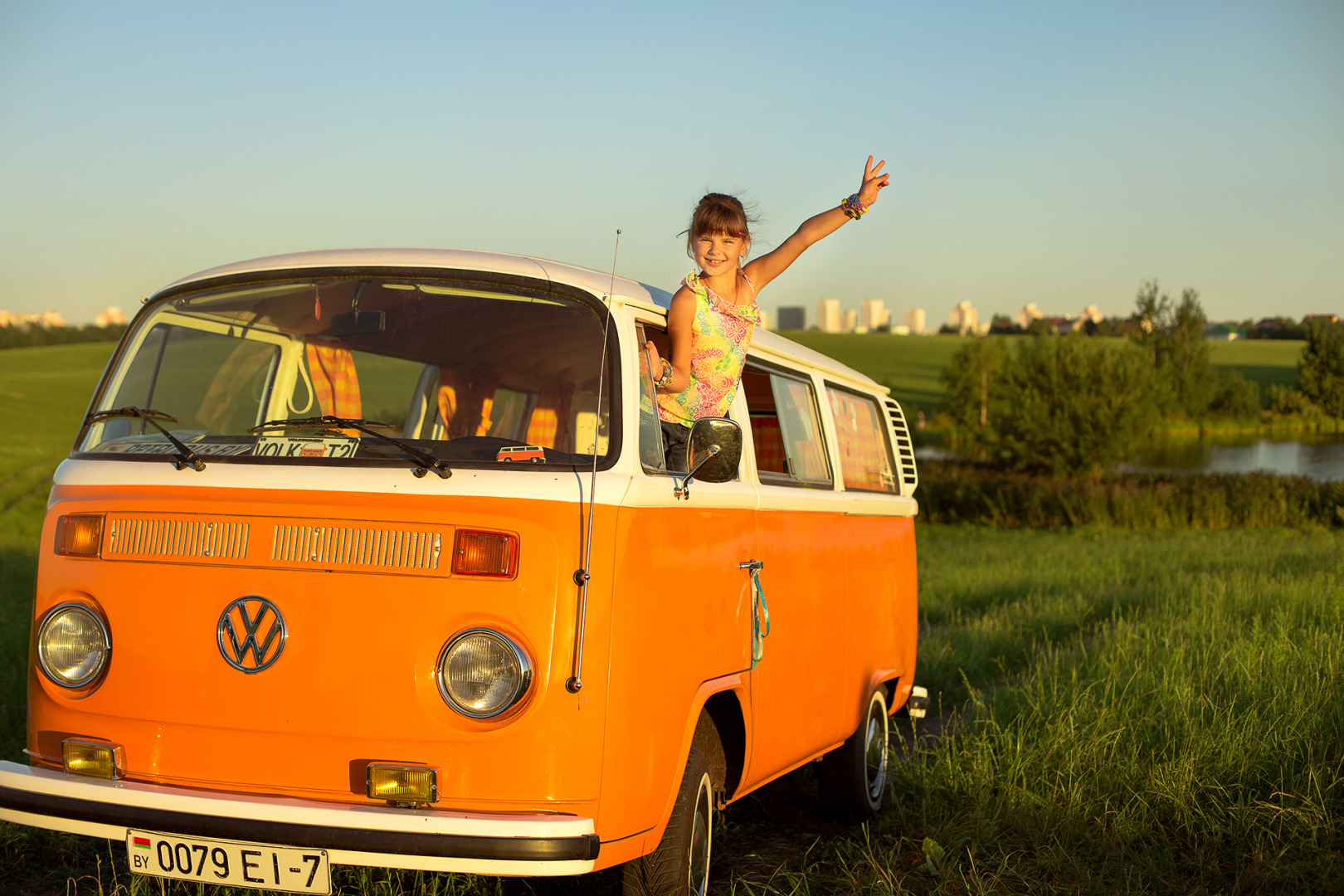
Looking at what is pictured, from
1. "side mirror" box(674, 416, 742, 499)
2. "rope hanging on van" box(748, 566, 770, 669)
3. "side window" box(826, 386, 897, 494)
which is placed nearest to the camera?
"side mirror" box(674, 416, 742, 499)

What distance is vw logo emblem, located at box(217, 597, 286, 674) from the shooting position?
123 inches

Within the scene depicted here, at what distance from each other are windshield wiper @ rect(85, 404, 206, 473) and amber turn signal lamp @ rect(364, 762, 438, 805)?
3.66 feet

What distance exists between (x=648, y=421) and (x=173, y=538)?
4.99ft

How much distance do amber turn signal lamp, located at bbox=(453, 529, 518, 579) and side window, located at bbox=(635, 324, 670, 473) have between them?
578mm

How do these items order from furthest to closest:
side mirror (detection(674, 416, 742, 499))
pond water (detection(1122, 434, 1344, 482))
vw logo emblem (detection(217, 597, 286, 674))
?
pond water (detection(1122, 434, 1344, 482))
side mirror (detection(674, 416, 742, 499))
vw logo emblem (detection(217, 597, 286, 674))

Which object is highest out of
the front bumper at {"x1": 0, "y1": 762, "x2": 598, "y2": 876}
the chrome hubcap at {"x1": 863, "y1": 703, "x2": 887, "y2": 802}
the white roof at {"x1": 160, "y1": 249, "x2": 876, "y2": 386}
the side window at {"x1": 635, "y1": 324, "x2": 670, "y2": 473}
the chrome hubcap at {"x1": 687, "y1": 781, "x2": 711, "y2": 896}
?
the white roof at {"x1": 160, "y1": 249, "x2": 876, "y2": 386}

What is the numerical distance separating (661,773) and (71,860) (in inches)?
116

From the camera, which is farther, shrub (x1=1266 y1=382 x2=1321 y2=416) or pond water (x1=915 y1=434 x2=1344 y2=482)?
shrub (x1=1266 y1=382 x2=1321 y2=416)

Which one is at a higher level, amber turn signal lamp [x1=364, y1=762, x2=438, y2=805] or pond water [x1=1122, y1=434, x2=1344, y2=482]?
amber turn signal lamp [x1=364, y1=762, x2=438, y2=805]

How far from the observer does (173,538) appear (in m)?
3.26

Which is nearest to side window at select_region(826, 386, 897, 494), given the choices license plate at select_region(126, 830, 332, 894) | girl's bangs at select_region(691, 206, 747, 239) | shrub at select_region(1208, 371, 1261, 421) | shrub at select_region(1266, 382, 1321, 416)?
girl's bangs at select_region(691, 206, 747, 239)

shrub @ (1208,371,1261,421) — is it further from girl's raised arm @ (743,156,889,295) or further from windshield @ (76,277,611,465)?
windshield @ (76,277,611,465)

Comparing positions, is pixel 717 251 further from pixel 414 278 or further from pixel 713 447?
pixel 414 278

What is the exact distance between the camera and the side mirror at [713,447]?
346cm
